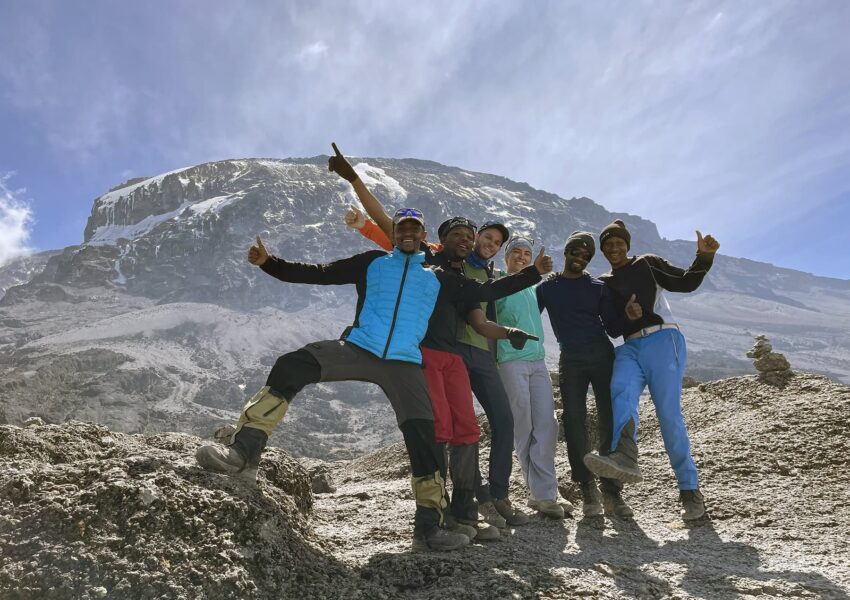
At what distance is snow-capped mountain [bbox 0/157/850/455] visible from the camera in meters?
62.5

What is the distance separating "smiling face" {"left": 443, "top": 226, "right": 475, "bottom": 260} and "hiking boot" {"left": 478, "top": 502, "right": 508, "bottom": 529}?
1.89 meters

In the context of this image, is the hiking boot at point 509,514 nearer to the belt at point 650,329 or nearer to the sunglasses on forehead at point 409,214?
the belt at point 650,329

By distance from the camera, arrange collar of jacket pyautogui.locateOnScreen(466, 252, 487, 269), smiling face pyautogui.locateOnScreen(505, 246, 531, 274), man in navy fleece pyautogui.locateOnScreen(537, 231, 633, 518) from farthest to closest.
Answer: smiling face pyautogui.locateOnScreen(505, 246, 531, 274) → collar of jacket pyautogui.locateOnScreen(466, 252, 487, 269) → man in navy fleece pyautogui.locateOnScreen(537, 231, 633, 518)

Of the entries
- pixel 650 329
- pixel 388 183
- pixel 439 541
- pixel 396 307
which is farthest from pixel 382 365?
pixel 388 183

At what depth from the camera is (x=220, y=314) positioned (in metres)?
116

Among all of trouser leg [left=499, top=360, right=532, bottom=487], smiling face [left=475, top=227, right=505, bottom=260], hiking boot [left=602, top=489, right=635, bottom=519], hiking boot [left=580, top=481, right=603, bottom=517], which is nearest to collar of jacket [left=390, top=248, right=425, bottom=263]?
smiling face [left=475, top=227, right=505, bottom=260]

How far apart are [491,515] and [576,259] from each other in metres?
2.09

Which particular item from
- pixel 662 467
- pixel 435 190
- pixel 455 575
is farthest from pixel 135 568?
pixel 435 190

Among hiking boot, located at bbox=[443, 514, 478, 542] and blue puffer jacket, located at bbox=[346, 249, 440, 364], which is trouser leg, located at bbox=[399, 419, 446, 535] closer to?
hiking boot, located at bbox=[443, 514, 478, 542]

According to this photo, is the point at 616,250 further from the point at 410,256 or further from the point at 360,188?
the point at 360,188

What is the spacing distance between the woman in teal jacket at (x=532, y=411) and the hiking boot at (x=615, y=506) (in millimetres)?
377

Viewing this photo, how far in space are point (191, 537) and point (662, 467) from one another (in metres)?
4.30

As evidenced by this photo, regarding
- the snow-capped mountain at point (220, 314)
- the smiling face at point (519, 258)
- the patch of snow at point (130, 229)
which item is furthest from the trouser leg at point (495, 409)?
the patch of snow at point (130, 229)

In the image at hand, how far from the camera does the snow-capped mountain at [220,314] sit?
62.5 m
